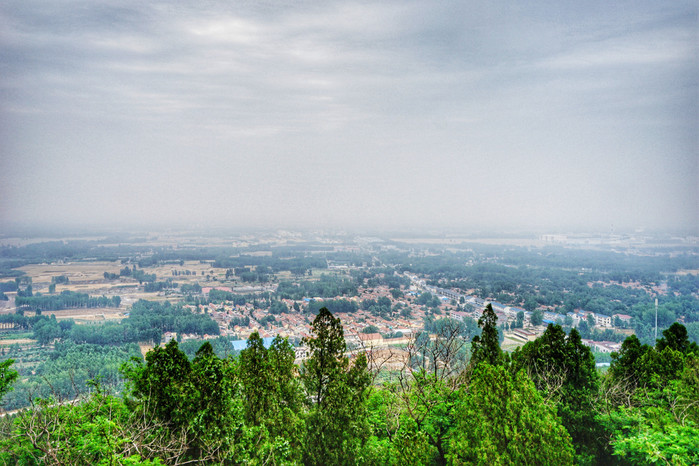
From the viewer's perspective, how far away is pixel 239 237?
29.6 m

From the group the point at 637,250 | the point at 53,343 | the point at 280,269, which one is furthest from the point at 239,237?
the point at 637,250

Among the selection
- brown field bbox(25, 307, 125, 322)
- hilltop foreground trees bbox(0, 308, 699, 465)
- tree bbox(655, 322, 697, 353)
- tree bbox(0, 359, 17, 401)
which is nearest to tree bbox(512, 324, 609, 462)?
hilltop foreground trees bbox(0, 308, 699, 465)

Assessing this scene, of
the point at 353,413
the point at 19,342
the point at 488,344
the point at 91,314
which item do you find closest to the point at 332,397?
the point at 353,413

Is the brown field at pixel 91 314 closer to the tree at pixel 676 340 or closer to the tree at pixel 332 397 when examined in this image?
the tree at pixel 332 397

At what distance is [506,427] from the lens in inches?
164

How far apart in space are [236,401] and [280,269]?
18641mm

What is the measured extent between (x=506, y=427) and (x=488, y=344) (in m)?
1.28

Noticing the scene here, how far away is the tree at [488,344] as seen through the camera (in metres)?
5.27

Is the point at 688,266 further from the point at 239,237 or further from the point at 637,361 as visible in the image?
the point at 239,237

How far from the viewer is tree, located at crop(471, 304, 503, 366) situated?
527cm

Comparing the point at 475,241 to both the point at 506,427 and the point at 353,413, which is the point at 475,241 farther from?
the point at 353,413

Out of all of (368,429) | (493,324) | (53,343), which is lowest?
(53,343)

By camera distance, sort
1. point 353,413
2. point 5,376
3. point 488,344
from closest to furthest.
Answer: point 5,376 → point 353,413 → point 488,344

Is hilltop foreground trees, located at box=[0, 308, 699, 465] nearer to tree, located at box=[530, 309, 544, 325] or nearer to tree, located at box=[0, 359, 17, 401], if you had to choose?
tree, located at box=[0, 359, 17, 401]
